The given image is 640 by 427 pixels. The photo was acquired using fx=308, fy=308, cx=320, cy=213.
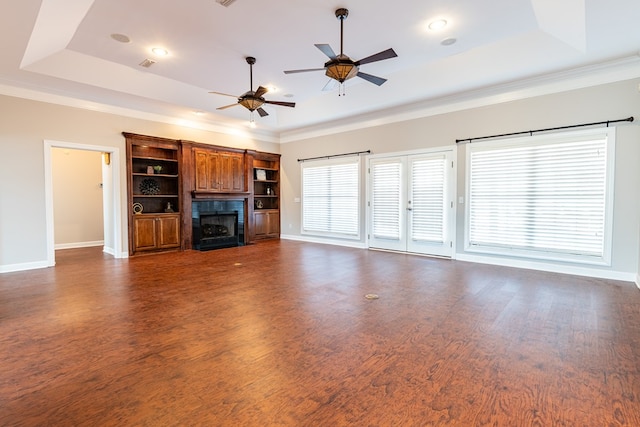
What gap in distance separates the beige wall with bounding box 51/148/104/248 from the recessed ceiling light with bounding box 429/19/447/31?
8488 millimetres

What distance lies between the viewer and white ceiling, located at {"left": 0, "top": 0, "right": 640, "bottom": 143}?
3604 millimetres

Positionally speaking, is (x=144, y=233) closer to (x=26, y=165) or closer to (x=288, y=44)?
(x=26, y=165)

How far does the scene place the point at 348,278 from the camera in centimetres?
484

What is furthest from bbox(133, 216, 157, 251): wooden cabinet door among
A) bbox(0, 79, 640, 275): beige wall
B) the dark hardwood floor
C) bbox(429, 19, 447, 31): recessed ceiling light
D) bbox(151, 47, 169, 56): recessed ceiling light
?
bbox(429, 19, 447, 31): recessed ceiling light

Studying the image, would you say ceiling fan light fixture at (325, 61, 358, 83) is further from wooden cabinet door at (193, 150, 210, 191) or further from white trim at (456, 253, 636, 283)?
wooden cabinet door at (193, 150, 210, 191)

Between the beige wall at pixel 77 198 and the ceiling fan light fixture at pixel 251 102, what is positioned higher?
the ceiling fan light fixture at pixel 251 102

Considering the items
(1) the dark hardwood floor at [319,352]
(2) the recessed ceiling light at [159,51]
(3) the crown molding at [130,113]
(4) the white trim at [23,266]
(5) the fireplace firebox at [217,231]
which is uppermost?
(2) the recessed ceiling light at [159,51]

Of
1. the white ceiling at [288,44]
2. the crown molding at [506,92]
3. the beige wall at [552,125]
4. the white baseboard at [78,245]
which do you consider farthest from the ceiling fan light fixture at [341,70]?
the white baseboard at [78,245]

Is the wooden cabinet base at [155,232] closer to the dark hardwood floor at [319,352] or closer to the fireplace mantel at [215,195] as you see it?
the fireplace mantel at [215,195]

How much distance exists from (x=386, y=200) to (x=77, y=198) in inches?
315

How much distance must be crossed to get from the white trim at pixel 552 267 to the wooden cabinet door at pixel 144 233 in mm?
6694

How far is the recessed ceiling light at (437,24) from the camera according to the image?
3967mm

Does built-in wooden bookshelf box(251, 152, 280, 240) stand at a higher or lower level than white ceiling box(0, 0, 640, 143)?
lower

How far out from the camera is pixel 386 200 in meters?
7.32
